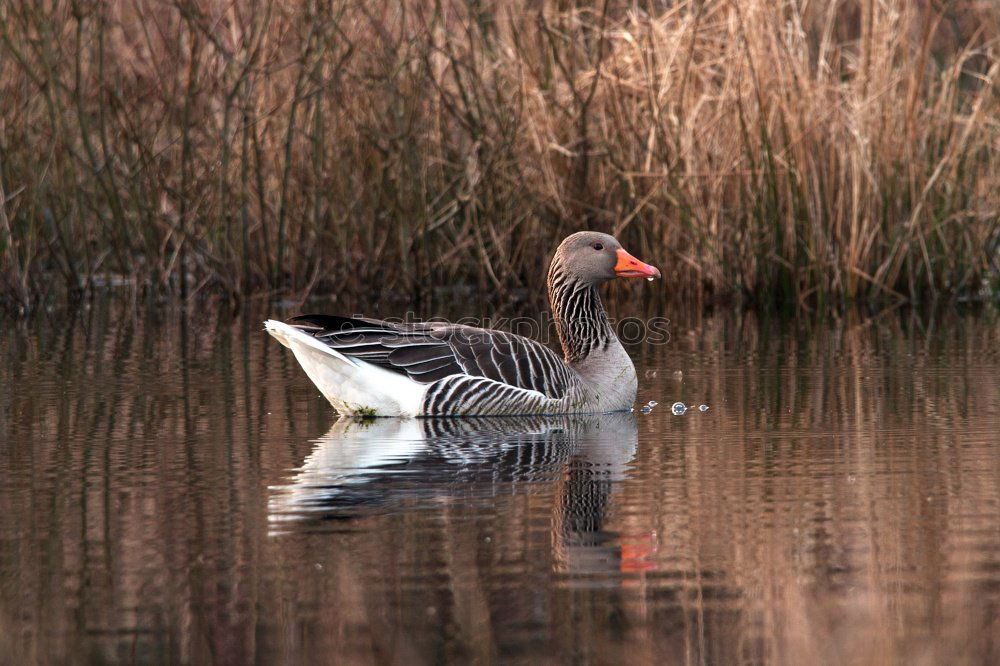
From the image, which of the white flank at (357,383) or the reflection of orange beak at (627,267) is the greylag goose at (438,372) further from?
the reflection of orange beak at (627,267)

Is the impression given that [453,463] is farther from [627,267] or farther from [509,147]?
[509,147]

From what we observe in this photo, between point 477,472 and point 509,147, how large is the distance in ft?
30.2

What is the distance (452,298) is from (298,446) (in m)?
9.79

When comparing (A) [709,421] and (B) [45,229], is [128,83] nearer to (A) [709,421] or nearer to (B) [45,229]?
(B) [45,229]

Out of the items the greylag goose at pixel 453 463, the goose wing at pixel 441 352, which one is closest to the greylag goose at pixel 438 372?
→ the goose wing at pixel 441 352

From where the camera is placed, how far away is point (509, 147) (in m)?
16.8

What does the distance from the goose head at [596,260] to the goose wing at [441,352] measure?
2.99 ft

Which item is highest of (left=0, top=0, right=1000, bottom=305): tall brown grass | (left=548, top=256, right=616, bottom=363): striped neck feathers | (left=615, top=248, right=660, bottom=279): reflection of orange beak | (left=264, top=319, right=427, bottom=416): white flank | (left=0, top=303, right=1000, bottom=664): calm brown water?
(left=0, top=0, right=1000, bottom=305): tall brown grass

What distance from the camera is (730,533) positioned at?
6398 millimetres

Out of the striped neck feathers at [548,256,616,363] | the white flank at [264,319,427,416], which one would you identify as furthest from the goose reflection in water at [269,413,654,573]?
the striped neck feathers at [548,256,616,363]

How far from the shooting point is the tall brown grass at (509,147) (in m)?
15.5

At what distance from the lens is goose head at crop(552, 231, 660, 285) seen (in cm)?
1108

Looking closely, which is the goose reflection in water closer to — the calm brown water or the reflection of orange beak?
the calm brown water

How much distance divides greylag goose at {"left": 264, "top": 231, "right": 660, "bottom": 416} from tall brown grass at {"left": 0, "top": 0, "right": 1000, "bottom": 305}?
5495mm
